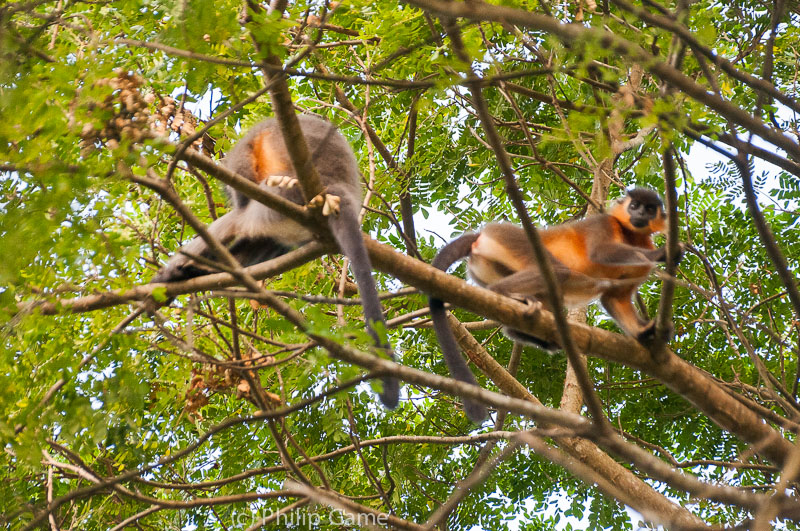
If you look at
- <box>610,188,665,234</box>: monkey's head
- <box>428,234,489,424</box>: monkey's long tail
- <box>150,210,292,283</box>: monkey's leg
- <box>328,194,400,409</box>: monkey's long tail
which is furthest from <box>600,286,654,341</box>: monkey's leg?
<box>150,210,292,283</box>: monkey's leg

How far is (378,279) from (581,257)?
2043 mm

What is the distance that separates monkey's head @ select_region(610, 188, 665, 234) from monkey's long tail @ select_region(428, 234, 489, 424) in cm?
114

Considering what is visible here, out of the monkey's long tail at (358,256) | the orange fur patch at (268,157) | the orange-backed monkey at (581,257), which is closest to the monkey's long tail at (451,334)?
the orange-backed monkey at (581,257)

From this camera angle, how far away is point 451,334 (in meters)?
4.58

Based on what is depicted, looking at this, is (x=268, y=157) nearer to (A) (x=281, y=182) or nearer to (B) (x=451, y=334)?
(A) (x=281, y=182)

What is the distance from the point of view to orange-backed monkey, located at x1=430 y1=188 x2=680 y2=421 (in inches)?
205

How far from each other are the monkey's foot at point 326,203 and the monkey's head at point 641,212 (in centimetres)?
263

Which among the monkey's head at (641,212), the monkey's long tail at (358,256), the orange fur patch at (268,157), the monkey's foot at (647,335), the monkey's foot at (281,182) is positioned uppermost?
the monkey's head at (641,212)

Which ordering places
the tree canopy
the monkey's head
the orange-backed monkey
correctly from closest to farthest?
1. the tree canopy
2. the orange-backed monkey
3. the monkey's head

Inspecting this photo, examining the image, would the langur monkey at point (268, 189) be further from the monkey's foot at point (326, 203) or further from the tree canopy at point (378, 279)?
the monkey's foot at point (326, 203)

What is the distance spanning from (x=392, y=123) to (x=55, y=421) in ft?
17.7

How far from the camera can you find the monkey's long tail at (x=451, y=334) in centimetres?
404

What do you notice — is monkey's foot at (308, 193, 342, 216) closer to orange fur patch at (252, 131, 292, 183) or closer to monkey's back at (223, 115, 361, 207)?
monkey's back at (223, 115, 361, 207)

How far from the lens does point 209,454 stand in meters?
6.69
